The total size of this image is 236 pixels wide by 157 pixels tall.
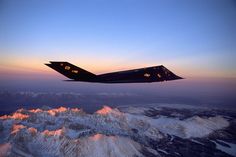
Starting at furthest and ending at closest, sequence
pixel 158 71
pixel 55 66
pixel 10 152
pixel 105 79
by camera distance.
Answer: pixel 10 152 < pixel 158 71 < pixel 105 79 < pixel 55 66

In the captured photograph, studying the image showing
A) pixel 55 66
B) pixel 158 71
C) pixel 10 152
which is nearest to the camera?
pixel 55 66

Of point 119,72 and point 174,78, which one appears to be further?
point 174,78

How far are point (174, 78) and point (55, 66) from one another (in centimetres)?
1604

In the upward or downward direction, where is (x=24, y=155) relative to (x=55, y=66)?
downward

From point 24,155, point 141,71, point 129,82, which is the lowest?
point 24,155

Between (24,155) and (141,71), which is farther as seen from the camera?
(24,155)

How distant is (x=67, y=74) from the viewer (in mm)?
22578

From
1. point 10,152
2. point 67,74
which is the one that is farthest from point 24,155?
point 67,74

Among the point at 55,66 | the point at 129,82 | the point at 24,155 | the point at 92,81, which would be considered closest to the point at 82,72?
the point at 92,81

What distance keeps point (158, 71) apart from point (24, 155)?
8714 inches

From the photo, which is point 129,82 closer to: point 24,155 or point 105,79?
point 105,79

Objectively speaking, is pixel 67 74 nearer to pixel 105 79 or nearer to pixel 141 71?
pixel 105 79

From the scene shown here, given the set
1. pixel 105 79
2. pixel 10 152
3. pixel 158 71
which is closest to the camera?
pixel 105 79

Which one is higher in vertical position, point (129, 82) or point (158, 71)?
point (158, 71)
